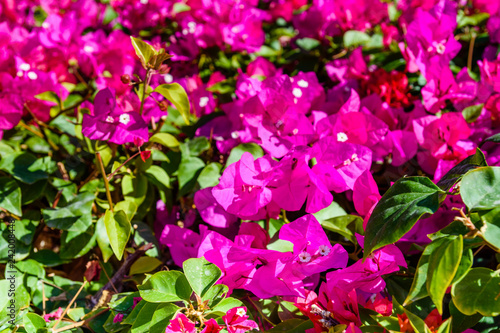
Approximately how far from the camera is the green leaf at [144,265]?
2.92 ft

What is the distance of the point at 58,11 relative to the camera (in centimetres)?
176

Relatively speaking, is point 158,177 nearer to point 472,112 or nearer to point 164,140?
point 164,140

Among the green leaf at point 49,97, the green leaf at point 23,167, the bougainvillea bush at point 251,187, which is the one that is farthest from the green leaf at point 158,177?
the green leaf at point 49,97

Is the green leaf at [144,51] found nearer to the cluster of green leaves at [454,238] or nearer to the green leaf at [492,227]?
the cluster of green leaves at [454,238]

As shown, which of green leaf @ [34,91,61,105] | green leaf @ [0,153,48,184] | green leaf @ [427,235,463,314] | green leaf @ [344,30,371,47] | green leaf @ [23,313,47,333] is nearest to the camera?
green leaf @ [427,235,463,314]

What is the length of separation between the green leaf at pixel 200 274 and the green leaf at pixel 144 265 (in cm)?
27

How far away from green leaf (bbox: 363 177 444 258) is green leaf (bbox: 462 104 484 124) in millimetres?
471

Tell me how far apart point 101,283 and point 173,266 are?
6.5 inches

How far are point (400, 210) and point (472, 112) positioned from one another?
1.80ft

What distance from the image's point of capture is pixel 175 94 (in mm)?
857

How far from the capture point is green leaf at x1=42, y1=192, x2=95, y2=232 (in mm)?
893

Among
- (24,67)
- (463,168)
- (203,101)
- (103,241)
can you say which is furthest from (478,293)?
(24,67)

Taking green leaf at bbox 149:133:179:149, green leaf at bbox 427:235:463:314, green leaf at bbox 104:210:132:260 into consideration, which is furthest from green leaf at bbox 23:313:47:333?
green leaf at bbox 427:235:463:314

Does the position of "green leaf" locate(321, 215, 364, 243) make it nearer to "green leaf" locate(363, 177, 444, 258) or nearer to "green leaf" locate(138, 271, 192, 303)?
"green leaf" locate(363, 177, 444, 258)
